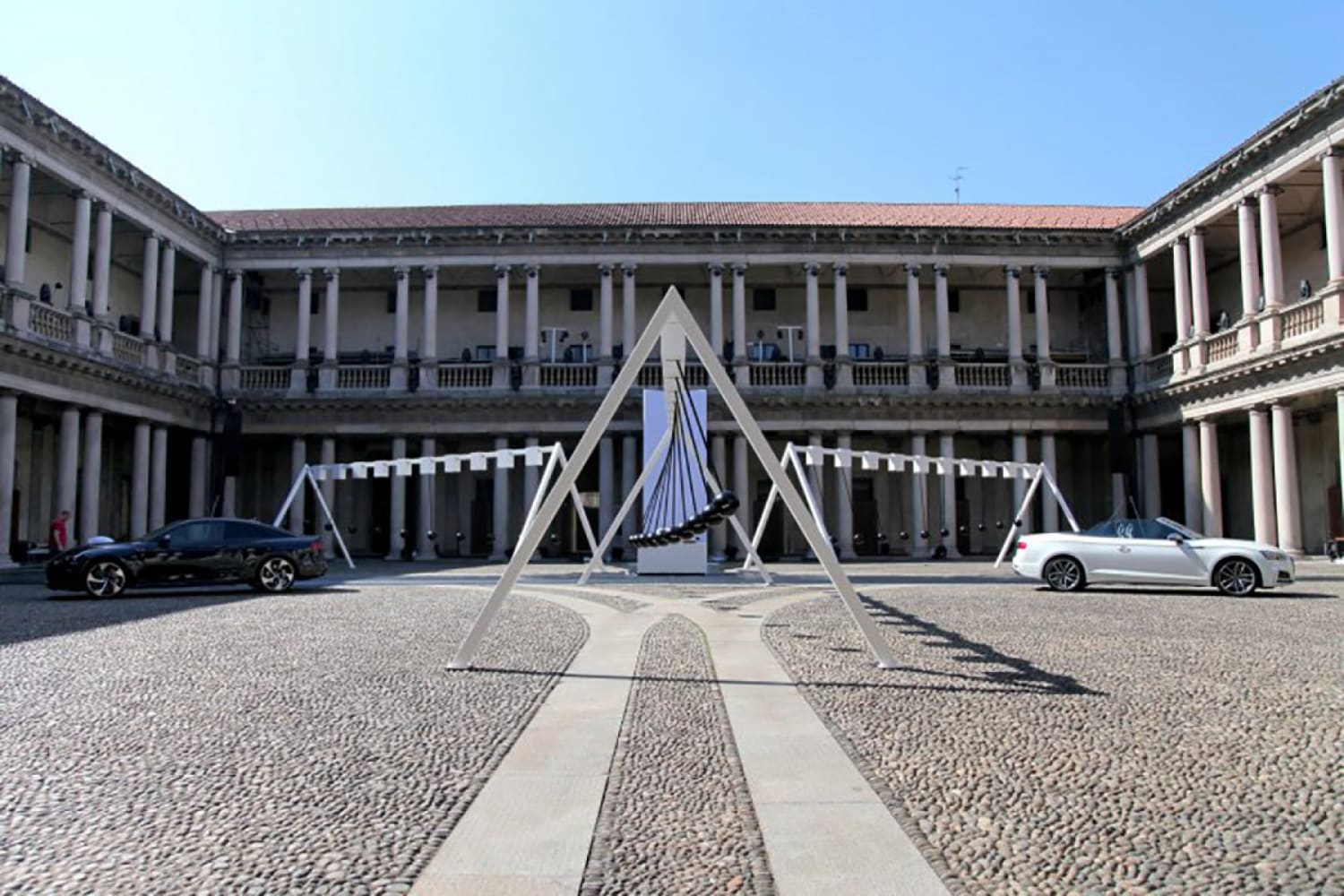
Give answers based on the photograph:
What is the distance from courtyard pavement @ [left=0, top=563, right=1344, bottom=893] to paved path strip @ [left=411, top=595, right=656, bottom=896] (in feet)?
0.07

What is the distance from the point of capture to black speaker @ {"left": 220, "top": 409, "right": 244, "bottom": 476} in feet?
109

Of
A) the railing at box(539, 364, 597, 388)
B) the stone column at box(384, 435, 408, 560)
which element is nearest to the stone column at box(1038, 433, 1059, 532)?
the railing at box(539, 364, 597, 388)

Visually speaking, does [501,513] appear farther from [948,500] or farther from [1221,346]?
[1221,346]

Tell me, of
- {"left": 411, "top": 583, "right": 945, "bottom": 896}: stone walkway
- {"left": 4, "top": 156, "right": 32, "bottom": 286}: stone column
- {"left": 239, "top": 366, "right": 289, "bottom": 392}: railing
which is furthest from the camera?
{"left": 239, "top": 366, "right": 289, "bottom": 392}: railing

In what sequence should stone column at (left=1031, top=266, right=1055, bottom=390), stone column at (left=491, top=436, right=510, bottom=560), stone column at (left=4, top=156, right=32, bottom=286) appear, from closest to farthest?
stone column at (left=4, top=156, right=32, bottom=286)
stone column at (left=491, top=436, right=510, bottom=560)
stone column at (left=1031, top=266, right=1055, bottom=390)

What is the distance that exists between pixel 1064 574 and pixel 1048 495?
16.4 m

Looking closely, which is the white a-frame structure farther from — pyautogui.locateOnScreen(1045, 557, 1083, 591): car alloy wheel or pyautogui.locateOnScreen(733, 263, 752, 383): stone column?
pyautogui.locateOnScreen(733, 263, 752, 383): stone column

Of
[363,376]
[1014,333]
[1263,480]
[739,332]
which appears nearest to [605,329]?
[739,332]

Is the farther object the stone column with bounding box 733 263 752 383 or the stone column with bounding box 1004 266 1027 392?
the stone column with bounding box 1004 266 1027 392

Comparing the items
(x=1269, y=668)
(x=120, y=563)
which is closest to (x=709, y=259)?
(x=120, y=563)

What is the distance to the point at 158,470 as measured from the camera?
1238 inches

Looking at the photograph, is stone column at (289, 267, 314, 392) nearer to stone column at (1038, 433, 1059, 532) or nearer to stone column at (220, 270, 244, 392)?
stone column at (220, 270, 244, 392)

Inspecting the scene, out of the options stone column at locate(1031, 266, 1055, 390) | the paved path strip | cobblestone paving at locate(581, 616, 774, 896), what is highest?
stone column at locate(1031, 266, 1055, 390)

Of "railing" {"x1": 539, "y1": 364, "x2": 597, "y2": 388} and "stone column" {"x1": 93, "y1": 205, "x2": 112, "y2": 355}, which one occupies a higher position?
"stone column" {"x1": 93, "y1": 205, "x2": 112, "y2": 355}
